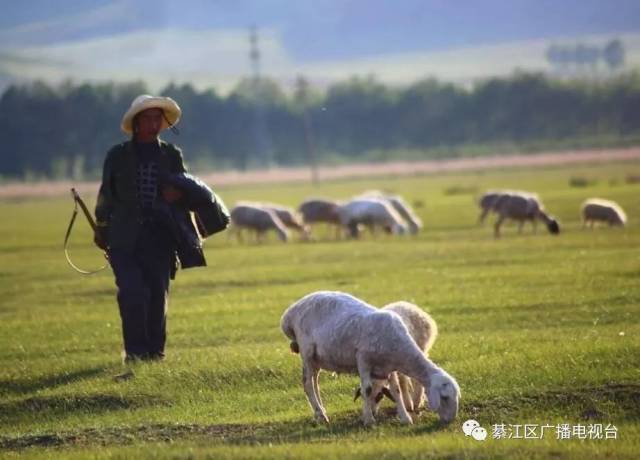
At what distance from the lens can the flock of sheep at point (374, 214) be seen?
1684 inches

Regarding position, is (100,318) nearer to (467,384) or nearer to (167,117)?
(167,117)

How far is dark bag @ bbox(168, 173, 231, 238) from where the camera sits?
1523 cm

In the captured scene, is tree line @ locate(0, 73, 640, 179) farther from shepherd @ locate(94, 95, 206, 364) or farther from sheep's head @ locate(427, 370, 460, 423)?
sheep's head @ locate(427, 370, 460, 423)

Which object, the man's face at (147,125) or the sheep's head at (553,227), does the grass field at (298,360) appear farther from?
the sheep's head at (553,227)

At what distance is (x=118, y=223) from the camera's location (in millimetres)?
15375

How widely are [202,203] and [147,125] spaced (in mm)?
1127

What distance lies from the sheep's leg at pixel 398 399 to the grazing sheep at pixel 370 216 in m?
32.8

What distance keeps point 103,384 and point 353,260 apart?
1738 cm

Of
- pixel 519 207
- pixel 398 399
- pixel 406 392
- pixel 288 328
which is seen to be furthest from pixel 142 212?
pixel 519 207

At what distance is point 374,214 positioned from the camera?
45.9 metres

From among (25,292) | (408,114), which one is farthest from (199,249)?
(408,114)

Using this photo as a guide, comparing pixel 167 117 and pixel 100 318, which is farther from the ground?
pixel 167 117

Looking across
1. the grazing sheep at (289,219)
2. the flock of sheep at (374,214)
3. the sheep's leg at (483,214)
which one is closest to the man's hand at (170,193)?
the flock of sheep at (374,214)

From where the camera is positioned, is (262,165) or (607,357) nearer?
(607,357)
